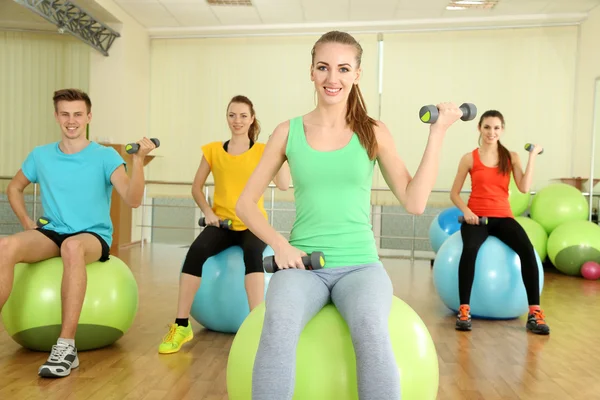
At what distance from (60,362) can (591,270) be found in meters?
4.65

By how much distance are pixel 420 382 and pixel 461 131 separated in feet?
19.6

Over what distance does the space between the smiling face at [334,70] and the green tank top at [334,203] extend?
0.49 ft

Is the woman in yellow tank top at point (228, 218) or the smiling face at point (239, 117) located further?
the smiling face at point (239, 117)

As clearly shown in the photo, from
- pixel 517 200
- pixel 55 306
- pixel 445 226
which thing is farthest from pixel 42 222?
pixel 517 200

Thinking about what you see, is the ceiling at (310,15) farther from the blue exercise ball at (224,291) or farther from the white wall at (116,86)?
the blue exercise ball at (224,291)

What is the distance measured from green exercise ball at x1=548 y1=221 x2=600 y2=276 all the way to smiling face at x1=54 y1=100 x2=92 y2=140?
456 centimetres

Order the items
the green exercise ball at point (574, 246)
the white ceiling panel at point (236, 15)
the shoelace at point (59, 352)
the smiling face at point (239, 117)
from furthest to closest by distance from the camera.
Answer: the white ceiling panel at point (236, 15)
the green exercise ball at point (574, 246)
the smiling face at point (239, 117)
the shoelace at point (59, 352)

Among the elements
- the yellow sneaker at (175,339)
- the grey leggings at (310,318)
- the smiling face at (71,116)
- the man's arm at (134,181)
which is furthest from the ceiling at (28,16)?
the grey leggings at (310,318)

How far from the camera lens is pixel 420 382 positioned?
1.55m

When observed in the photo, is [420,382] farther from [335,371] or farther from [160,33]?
[160,33]

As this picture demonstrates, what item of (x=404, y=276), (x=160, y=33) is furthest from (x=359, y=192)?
(x=160, y=33)

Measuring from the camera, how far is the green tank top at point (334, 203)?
5.40ft

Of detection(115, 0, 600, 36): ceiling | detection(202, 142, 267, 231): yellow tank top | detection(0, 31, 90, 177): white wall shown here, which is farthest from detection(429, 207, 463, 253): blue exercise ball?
detection(0, 31, 90, 177): white wall

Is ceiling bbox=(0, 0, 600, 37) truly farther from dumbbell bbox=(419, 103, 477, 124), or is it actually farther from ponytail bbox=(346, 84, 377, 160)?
dumbbell bbox=(419, 103, 477, 124)
